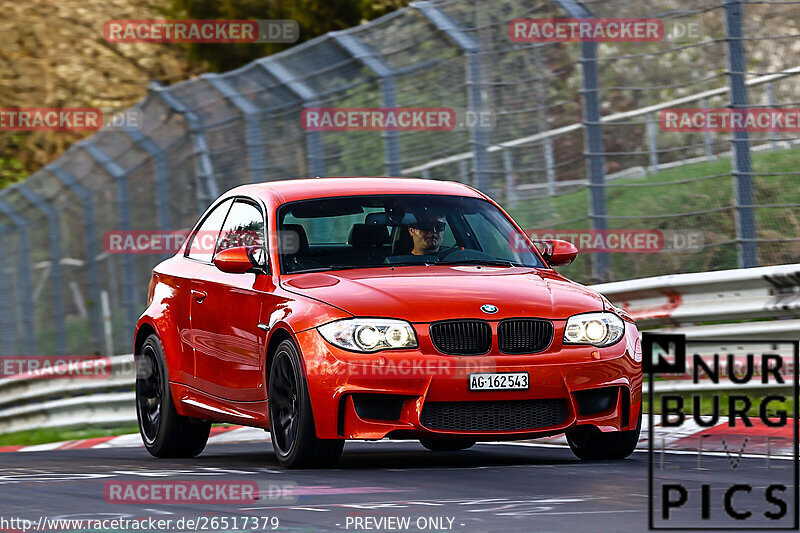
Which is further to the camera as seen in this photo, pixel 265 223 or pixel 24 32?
pixel 24 32

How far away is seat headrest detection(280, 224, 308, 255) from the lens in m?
10.2

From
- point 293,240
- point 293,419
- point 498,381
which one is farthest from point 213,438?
point 498,381

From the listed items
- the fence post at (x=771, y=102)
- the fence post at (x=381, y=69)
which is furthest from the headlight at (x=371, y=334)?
the fence post at (x=381, y=69)

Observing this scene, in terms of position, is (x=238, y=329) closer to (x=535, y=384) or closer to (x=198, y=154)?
(x=535, y=384)

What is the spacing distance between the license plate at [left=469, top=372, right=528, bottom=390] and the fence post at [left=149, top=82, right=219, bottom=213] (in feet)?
26.7

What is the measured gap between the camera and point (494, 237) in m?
10.7

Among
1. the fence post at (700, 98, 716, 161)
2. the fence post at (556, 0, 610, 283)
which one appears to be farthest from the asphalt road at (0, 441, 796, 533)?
the fence post at (700, 98, 716, 161)

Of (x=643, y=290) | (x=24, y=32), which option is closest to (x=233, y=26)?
(x=24, y=32)

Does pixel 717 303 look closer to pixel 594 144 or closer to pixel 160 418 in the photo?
pixel 594 144

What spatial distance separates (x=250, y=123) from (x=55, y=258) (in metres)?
4.53

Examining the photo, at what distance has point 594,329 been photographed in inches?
365

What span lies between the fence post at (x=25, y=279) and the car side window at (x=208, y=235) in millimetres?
8781

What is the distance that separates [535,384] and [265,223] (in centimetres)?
217

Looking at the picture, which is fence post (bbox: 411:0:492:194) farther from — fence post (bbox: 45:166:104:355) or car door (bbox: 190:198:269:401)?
fence post (bbox: 45:166:104:355)
